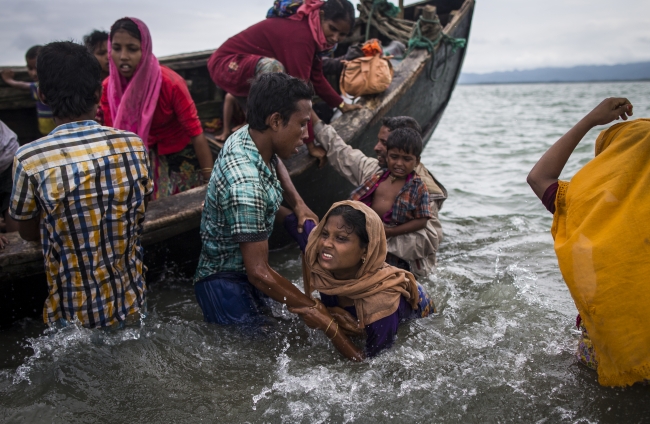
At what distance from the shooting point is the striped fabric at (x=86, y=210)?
2121 millimetres

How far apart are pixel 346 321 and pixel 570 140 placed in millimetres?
1204

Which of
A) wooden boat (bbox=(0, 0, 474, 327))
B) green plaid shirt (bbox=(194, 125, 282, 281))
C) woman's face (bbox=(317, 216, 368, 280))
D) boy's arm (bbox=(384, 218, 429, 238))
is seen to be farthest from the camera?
boy's arm (bbox=(384, 218, 429, 238))

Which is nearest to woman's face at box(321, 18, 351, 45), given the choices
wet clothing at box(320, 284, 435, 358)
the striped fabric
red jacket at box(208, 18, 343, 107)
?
red jacket at box(208, 18, 343, 107)

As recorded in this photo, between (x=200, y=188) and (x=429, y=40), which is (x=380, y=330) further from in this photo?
(x=429, y=40)

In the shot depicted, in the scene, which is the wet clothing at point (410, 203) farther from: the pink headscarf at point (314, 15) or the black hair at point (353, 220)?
the pink headscarf at point (314, 15)

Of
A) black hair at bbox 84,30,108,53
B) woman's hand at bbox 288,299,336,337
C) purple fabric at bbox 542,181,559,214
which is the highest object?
black hair at bbox 84,30,108,53

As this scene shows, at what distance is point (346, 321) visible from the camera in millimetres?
2486

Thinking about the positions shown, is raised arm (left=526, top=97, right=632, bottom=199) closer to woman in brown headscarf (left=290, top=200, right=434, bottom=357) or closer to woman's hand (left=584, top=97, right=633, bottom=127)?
woman's hand (left=584, top=97, right=633, bottom=127)

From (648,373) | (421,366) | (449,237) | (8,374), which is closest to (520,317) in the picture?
(421,366)

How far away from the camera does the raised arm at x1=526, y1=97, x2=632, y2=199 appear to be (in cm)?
204

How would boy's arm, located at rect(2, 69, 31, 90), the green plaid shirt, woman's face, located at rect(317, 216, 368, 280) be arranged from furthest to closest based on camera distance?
boy's arm, located at rect(2, 69, 31, 90) < woman's face, located at rect(317, 216, 368, 280) < the green plaid shirt

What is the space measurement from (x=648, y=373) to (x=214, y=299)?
1.80 meters

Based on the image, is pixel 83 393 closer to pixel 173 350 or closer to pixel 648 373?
pixel 173 350

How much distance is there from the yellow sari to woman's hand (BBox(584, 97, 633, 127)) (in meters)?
0.06
